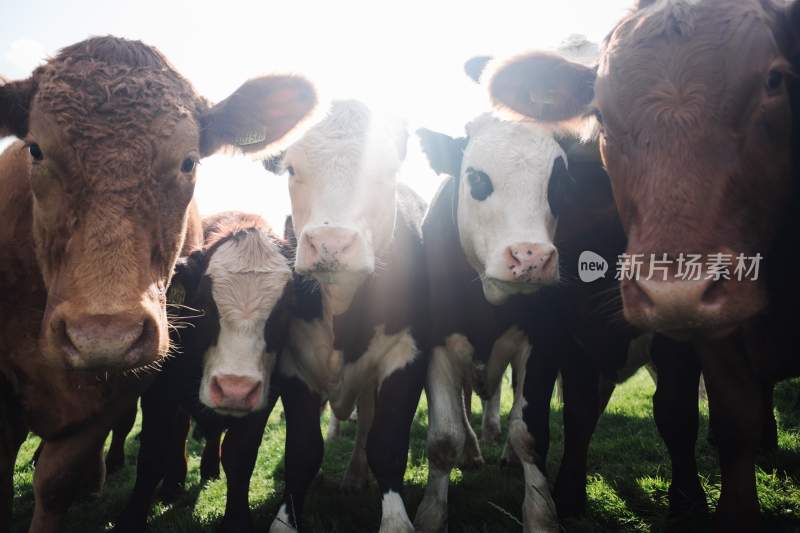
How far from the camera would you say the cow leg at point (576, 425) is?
3.66m

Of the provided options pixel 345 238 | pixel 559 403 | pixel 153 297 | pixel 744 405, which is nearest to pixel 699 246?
pixel 744 405

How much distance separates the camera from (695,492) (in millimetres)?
3502

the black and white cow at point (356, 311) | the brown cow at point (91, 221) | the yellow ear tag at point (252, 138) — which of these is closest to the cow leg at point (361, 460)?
the black and white cow at point (356, 311)

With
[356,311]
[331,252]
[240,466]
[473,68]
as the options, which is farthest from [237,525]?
[473,68]

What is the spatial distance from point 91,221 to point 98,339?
0.52m

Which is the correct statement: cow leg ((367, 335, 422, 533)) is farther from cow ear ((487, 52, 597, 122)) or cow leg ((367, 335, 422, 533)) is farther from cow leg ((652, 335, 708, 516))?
cow ear ((487, 52, 597, 122))

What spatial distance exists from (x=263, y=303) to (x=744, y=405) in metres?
2.89

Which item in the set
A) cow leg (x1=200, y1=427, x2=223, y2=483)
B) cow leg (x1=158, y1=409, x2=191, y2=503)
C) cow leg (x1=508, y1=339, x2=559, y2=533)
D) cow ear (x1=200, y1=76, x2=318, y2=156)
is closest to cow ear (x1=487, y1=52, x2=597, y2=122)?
cow ear (x1=200, y1=76, x2=318, y2=156)

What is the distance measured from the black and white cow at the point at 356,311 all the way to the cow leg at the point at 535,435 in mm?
696

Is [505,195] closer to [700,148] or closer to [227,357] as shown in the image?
[700,148]

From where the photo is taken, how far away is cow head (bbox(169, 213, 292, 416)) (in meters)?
3.48

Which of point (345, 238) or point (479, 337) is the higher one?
point (345, 238)

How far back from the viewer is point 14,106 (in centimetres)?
264

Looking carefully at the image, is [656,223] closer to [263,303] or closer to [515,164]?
[515,164]
